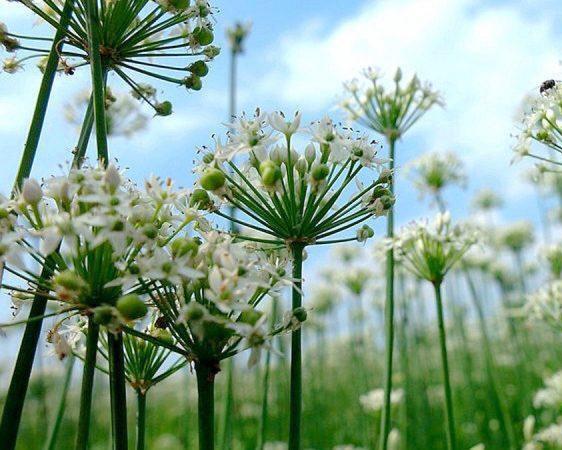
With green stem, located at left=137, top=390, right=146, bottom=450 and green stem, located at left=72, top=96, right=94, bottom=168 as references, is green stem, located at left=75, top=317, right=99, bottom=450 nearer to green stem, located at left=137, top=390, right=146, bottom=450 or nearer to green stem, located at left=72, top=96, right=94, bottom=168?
green stem, located at left=137, top=390, right=146, bottom=450

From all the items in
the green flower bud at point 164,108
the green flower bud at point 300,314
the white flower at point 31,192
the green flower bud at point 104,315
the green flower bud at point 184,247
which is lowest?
the green flower bud at point 104,315

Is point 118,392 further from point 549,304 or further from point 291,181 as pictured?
point 549,304

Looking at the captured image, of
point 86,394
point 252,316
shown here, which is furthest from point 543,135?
point 86,394

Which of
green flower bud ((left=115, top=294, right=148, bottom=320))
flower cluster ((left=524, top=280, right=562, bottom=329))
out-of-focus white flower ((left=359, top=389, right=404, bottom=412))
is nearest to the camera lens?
green flower bud ((left=115, top=294, right=148, bottom=320))

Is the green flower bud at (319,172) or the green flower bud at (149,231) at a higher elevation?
the green flower bud at (319,172)

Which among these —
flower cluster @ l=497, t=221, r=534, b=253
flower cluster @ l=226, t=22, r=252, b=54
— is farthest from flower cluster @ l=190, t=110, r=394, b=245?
flower cluster @ l=497, t=221, r=534, b=253

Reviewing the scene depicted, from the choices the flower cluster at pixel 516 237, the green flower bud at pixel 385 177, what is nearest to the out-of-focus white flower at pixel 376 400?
the green flower bud at pixel 385 177

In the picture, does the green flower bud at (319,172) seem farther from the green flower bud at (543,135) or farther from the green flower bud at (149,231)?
the green flower bud at (543,135)
